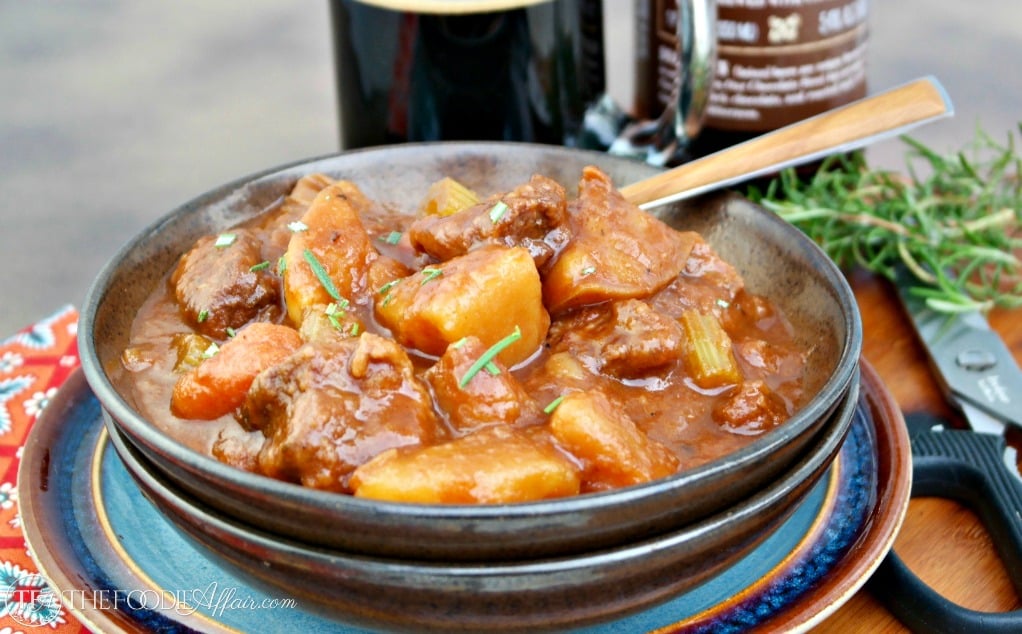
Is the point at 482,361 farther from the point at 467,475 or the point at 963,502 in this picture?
the point at 963,502

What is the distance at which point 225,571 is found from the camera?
1.70 m

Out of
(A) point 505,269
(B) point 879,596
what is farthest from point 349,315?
(B) point 879,596

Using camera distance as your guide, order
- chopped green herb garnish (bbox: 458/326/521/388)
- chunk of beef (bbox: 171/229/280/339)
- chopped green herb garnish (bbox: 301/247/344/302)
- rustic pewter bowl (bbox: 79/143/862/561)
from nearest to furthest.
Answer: rustic pewter bowl (bbox: 79/143/862/561), chopped green herb garnish (bbox: 458/326/521/388), chopped green herb garnish (bbox: 301/247/344/302), chunk of beef (bbox: 171/229/280/339)

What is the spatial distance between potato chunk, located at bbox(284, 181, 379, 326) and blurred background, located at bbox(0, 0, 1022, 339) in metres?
3.08

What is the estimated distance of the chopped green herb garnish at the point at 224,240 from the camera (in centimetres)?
225

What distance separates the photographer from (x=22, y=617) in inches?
71.9

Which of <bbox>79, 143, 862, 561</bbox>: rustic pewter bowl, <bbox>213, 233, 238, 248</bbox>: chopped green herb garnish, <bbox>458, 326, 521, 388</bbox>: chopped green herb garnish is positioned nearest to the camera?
<bbox>79, 143, 862, 561</bbox>: rustic pewter bowl

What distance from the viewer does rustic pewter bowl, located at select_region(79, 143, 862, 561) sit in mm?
1436

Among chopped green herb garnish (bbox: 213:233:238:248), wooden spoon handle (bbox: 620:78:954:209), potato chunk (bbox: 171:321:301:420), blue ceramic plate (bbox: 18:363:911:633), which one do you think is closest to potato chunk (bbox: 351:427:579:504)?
blue ceramic plate (bbox: 18:363:911:633)

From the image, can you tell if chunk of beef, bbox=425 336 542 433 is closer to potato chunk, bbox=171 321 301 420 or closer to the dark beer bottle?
potato chunk, bbox=171 321 301 420

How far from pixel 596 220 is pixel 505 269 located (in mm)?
357

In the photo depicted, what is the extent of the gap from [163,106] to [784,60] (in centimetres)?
455

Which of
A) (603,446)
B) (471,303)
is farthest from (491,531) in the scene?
(471,303)

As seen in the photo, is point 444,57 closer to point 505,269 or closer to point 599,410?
point 505,269
